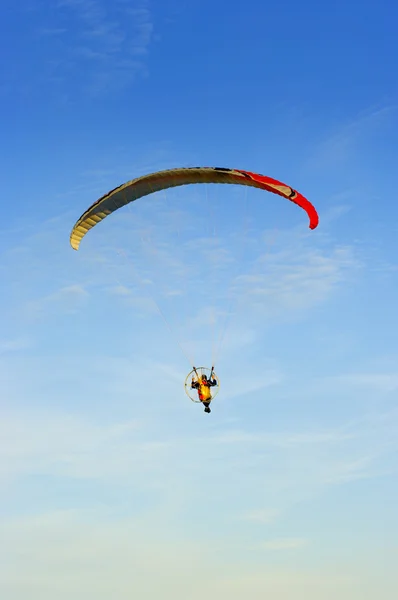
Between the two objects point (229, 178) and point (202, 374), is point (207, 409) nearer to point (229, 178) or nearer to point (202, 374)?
point (202, 374)

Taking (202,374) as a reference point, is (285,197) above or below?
above

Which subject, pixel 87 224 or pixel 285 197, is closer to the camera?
pixel 285 197

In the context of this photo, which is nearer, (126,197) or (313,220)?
(313,220)

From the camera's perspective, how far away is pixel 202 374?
3650 cm

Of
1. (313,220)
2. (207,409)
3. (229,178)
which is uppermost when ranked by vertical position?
(229,178)

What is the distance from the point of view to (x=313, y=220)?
3469 centimetres

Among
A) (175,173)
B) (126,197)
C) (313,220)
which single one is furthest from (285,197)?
(126,197)

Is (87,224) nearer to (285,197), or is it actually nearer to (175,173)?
(175,173)

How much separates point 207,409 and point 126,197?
29.8 ft

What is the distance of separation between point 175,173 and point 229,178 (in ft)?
6.81

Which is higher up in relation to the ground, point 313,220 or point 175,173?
point 175,173

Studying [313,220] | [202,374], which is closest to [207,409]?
[202,374]

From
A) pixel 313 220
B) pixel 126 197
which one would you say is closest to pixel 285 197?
pixel 313 220

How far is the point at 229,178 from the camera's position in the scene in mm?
35688
